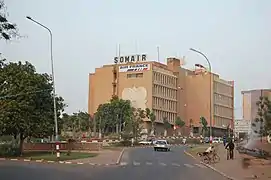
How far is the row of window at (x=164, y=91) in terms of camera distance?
13310cm

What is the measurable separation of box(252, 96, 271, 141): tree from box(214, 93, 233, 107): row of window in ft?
358

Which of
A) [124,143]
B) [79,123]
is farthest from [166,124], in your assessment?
[124,143]

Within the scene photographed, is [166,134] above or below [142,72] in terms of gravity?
below

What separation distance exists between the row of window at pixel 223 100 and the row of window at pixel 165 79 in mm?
13635

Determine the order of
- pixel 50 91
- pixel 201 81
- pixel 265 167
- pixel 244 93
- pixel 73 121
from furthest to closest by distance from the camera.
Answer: pixel 201 81
pixel 73 121
pixel 50 91
pixel 244 93
pixel 265 167

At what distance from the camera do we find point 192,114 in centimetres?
15088

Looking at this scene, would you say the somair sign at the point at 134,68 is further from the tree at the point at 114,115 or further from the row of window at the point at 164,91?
the tree at the point at 114,115

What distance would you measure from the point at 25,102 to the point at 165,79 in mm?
91783

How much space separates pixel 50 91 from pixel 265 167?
2913 cm

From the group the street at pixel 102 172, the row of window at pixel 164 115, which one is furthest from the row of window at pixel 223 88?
the street at pixel 102 172

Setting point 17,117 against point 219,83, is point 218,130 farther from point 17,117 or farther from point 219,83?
A: point 17,117

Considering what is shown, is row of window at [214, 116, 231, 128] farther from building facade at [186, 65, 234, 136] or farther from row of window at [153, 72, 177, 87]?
row of window at [153, 72, 177, 87]

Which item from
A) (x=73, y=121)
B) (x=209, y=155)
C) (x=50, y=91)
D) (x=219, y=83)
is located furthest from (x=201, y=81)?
(x=209, y=155)

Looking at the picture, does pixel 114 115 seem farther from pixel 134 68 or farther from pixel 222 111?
pixel 222 111
